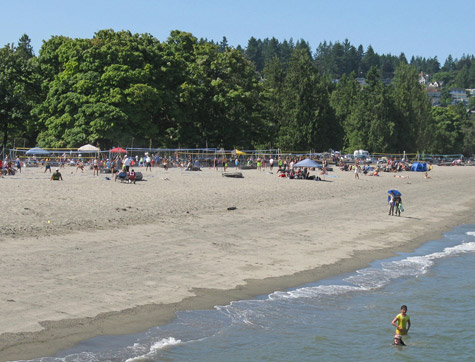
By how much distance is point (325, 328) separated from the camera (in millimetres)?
13156

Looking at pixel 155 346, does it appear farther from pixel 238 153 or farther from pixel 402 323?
pixel 238 153

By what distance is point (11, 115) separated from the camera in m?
60.4

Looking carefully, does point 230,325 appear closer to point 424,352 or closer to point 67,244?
point 424,352

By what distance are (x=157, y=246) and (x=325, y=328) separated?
696 cm

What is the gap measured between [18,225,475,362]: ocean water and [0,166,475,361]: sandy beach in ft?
1.78

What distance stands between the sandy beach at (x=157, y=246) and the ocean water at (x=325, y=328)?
1.78ft

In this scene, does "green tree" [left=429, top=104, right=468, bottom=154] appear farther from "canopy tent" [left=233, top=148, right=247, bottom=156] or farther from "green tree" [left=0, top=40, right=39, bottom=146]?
"green tree" [left=0, top=40, right=39, bottom=146]

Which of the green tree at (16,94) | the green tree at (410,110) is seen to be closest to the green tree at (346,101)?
the green tree at (410,110)

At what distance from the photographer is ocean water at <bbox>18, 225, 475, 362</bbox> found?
11.2 m

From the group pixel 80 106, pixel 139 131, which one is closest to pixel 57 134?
pixel 80 106

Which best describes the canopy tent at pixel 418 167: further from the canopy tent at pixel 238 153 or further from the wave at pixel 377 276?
the wave at pixel 377 276

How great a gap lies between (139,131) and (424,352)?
4900 centimetres

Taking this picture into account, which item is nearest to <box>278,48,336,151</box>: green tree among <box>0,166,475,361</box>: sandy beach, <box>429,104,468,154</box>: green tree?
<box>429,104,468,154</box>: green tree

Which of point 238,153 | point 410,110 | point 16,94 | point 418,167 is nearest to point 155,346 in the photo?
point 238,153
